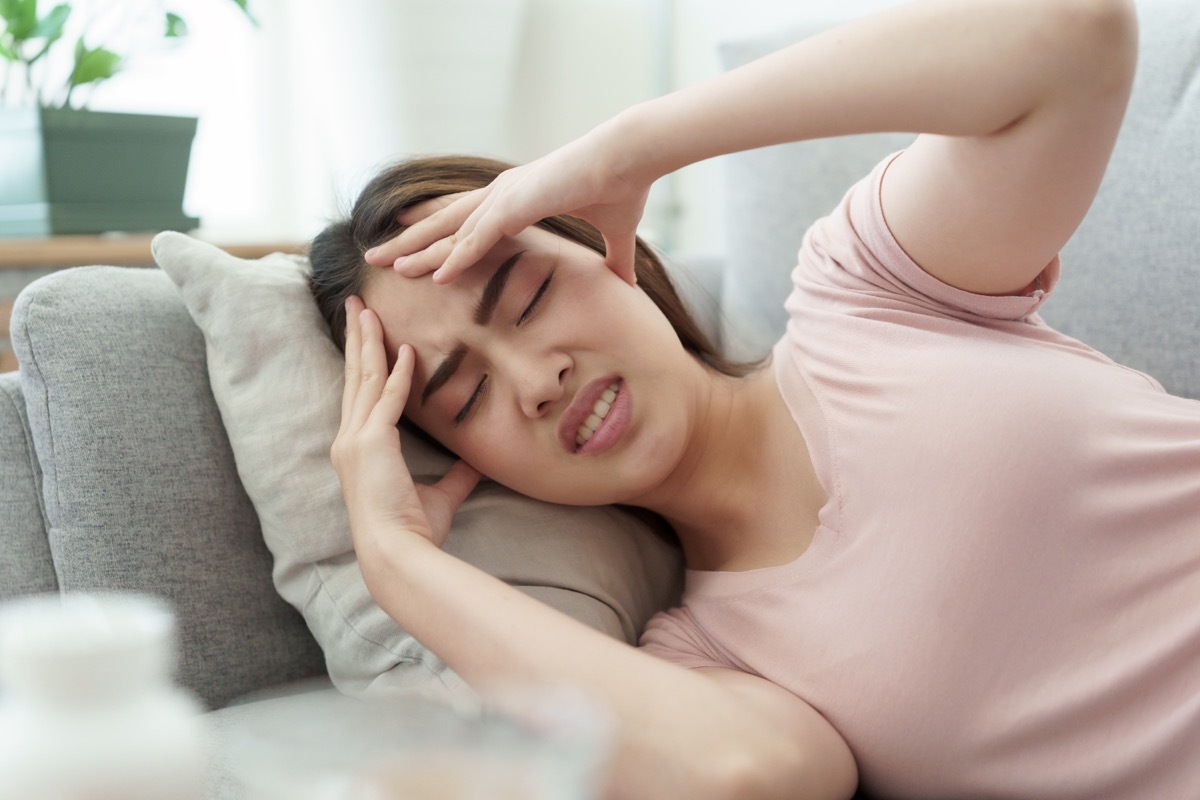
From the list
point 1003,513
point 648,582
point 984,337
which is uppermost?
point 984,337

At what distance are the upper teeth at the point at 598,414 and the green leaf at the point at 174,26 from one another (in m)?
1.64

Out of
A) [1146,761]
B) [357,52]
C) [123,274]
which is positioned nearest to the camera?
[1146,761]

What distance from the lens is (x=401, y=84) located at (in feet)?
7.59

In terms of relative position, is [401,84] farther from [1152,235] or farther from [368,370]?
[1152,235]

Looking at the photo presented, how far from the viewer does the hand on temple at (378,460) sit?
41.9 inches

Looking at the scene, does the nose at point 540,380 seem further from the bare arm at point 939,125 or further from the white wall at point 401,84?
the white wall at point 401,84

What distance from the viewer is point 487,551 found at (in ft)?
3.80

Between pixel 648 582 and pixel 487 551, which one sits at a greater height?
pixel 487 551

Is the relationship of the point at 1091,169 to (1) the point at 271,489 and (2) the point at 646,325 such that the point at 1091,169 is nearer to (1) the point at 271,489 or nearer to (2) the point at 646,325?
(2) the point at 646,325

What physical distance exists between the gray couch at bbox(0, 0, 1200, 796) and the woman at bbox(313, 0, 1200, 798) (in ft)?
0.61

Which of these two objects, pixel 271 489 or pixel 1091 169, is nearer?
pixel 1091 169

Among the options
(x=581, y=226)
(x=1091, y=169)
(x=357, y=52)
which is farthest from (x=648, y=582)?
(x=357, y=52)

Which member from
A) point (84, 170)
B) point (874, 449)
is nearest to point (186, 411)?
point (874, 449)

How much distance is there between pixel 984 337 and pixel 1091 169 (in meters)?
0.19
